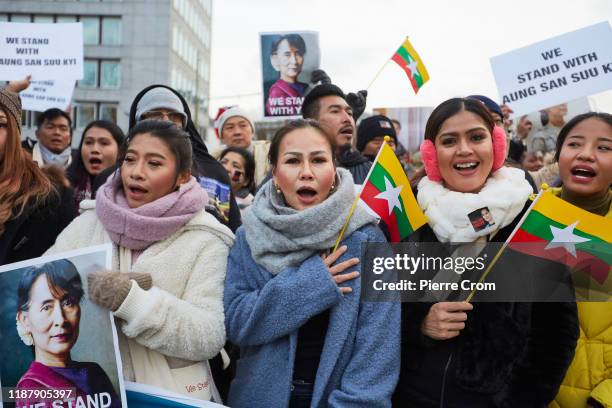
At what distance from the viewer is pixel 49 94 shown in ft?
22.1

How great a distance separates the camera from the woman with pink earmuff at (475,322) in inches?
92.9

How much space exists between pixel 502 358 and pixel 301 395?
821 millimetres

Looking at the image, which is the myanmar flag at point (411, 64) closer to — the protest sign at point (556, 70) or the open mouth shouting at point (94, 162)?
the protest sign at point (556, 70)

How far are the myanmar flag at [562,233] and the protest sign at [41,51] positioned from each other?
5318 mm

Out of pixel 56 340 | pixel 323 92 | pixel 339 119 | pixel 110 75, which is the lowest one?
pixel 56 340

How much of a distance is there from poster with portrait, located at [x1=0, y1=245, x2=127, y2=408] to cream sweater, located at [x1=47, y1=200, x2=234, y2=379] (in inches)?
5.4

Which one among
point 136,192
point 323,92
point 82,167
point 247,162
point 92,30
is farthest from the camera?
point 92,30

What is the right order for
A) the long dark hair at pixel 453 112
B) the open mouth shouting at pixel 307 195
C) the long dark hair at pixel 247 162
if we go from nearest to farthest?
the open mouth shouting at pixel 307 195
the long dark hair at pixel 453 112
the long dark hair at pixel 247 162

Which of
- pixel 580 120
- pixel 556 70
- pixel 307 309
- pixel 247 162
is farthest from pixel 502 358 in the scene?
pixel 556 70

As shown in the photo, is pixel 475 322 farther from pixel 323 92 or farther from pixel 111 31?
pixel 111 31

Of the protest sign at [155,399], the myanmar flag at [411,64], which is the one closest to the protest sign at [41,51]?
the myanmar flag at [411,64]

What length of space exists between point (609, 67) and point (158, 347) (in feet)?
16.3

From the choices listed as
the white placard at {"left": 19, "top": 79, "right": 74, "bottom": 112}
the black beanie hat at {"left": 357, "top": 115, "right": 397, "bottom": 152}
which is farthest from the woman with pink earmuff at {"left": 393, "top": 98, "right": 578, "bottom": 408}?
the white placard at {"left": 19, "top": 79, "right": 74, "bottom": 112}

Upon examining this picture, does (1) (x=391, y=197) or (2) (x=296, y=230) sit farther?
(1) (x=391, y=197)
